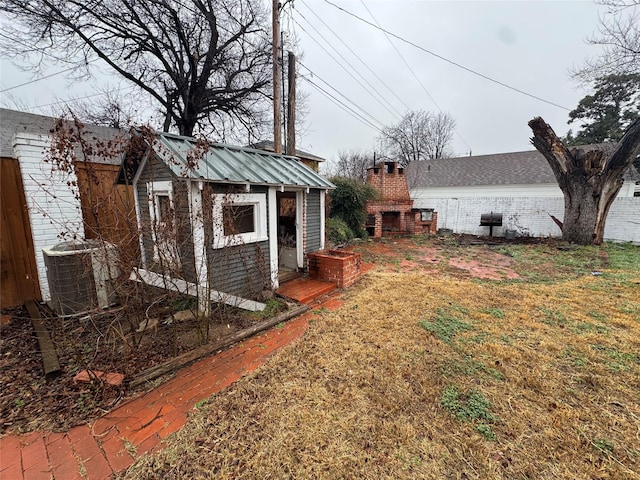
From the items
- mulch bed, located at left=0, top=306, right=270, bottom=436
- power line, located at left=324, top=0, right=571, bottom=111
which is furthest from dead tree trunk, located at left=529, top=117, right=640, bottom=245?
mulch bed, located at left=0, top=306, right=270, bottom=436

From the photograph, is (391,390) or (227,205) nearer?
(391,390)

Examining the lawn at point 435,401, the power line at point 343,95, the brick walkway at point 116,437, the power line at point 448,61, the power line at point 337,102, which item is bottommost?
the brick walkway at point 116,437

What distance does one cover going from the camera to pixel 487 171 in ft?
56.7

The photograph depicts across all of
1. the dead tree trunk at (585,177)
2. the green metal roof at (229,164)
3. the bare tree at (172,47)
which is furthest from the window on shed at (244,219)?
the dead tree trunk at (585,177)

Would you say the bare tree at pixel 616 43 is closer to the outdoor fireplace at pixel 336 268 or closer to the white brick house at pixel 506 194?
the white brick house at pixel 506 194

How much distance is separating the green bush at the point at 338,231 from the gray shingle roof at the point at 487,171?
36.7 feet

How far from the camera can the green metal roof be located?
3330mm

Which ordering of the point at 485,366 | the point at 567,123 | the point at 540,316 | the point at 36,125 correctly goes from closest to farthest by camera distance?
the point at 485,366 → the point at 540,316 → the point at 36,125 → the point at 567,123

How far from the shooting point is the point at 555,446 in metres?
1.78

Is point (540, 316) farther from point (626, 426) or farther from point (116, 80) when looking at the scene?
point (116, 80)

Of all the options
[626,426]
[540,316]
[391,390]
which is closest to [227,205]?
[391,390]

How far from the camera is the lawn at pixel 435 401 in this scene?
1667mm

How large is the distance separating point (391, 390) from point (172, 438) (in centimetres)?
179

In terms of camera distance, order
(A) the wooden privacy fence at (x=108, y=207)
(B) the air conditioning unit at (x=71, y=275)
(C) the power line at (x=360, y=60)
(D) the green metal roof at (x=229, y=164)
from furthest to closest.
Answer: (C) the power line at (x=360, y=60) < (B) the air conditioning unit at (x=71, y=275) < (D) the green metal roof at (x=229, y=164) < (A) the wooden privacy fence at (x=108, y=207)
